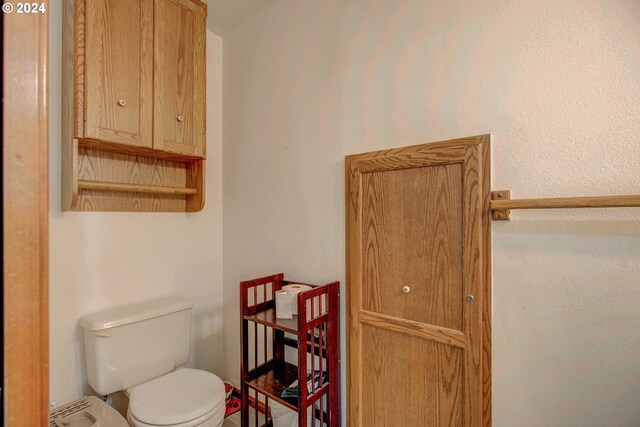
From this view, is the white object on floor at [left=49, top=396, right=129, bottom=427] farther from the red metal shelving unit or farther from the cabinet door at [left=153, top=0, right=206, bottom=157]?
the cabinet door at [left=153, top=0, right=206, bottom=157]

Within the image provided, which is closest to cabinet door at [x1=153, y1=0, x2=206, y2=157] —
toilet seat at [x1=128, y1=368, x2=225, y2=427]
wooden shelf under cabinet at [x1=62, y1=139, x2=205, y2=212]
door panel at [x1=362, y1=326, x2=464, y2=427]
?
wooden shelf under cabinet at [x1=62, y1=139, x2=205, y2=212]

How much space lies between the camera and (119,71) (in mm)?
1445

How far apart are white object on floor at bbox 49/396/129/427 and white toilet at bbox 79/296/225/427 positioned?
0.18 ft

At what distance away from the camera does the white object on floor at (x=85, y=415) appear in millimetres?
1253

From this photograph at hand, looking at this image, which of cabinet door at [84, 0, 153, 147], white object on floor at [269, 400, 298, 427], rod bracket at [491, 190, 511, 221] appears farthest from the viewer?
white object on floor at [269, 400, 298, 427]

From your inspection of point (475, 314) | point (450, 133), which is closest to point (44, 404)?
point (475, 314)

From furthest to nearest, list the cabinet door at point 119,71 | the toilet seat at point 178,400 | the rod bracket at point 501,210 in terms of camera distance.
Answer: the cabinet door at point 119,71, the toilet seat at point 178,400, the rod bracket at point 501,210

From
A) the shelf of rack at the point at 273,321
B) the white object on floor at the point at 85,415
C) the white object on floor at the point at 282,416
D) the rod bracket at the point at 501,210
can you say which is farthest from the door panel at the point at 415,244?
the white object on floor at the point at 85,415

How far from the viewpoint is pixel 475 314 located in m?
1.08

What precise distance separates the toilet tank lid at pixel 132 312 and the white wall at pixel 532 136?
0.85 m

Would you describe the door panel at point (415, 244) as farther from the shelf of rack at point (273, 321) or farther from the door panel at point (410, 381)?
the shelf of rack at point (273, 321)

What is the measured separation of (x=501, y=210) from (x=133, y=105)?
5.53ft

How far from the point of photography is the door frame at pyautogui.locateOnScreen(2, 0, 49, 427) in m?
0.44

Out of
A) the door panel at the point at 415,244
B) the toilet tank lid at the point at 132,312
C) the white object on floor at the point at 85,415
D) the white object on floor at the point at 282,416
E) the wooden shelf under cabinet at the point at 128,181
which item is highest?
the wooden shelf under cabinet at the point at 128,181
